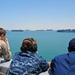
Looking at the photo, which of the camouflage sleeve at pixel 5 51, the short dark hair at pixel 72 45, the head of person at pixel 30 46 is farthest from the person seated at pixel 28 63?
the camouflage sleeve at pixel 5 51

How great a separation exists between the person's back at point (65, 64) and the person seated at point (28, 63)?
297 millimetres

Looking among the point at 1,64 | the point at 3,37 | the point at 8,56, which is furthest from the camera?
the point at 3,37

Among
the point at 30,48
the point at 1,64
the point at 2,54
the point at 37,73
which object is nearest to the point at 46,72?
the point at 37,73

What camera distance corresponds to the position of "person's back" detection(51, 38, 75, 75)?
2982 mm

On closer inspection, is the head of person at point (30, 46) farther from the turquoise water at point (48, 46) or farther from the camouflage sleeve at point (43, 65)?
the turquoise water at point (48, 46)

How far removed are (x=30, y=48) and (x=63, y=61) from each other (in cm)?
62

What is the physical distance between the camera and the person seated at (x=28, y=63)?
131 inches

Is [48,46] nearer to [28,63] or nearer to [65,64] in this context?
[28,63]

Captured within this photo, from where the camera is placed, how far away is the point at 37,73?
11.0 ft

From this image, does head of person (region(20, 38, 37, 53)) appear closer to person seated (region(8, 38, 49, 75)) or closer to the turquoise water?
person seated (region(8, 38, 49, 75))

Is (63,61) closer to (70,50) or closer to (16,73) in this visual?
(70,50)

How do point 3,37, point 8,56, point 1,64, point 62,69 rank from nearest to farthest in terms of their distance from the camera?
point 62,69 → point 1,64 → point 8,56 → point 3,37

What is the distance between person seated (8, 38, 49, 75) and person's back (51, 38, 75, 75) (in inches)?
11.7

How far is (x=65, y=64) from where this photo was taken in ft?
9.96
